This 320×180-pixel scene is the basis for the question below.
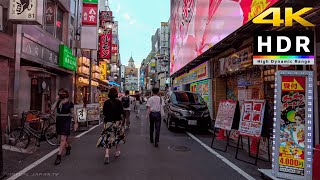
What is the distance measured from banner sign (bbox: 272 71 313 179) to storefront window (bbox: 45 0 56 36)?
14.2 meters

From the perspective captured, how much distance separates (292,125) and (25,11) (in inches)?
365

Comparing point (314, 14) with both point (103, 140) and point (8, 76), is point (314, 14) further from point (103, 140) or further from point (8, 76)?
point (8, 76)

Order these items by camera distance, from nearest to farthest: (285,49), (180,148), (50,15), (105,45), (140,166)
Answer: (285,49), (140,166), (180,148), (50,15), (105,45)

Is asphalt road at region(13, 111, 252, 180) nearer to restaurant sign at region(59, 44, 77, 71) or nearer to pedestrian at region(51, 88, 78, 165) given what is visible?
pedestrian at region(51, 88, 78, 165)

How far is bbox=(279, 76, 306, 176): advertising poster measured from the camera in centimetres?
502

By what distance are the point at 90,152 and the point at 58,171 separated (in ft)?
6.31

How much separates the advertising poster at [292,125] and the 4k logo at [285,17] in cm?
221

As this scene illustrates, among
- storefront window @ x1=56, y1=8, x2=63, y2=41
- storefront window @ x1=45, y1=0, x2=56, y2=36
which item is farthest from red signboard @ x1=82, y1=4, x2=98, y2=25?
storefront window @ x1=45, y1=0, x2=56, y2=36

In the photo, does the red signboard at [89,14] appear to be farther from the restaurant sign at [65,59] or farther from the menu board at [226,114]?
the menu board at [226,114]

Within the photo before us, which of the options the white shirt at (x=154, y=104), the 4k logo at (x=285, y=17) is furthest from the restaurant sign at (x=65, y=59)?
the 4k logo at (x=285, y=17)

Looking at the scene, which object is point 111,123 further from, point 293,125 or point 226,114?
point 293,125

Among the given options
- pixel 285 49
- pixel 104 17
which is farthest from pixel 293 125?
pixel 104 17

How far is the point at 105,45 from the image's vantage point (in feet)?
103

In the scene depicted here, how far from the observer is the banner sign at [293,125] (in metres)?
4.93
